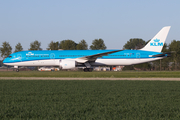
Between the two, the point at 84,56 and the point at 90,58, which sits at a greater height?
the point at 84,56

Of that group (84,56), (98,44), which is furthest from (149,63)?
(84,56)

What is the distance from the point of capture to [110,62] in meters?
34.9

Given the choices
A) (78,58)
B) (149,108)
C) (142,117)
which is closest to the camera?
(142,117)

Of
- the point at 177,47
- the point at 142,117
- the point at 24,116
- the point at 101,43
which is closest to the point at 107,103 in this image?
the point at 142,117

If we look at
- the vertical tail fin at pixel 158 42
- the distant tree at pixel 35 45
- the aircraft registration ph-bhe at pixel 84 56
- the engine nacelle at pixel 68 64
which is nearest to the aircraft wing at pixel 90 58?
the aircraft registration ph-bhe at pixel 84 56

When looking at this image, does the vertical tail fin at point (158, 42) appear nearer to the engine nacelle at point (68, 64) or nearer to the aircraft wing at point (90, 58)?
the aircraft wing at point (90, 58)

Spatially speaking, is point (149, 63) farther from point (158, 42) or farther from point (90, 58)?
point (90, 58)

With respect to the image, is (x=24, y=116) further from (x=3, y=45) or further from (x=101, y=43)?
(x=101, y=43)

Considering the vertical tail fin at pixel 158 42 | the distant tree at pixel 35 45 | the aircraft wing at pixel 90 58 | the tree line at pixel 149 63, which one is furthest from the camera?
the distant tree at pixel 35 45

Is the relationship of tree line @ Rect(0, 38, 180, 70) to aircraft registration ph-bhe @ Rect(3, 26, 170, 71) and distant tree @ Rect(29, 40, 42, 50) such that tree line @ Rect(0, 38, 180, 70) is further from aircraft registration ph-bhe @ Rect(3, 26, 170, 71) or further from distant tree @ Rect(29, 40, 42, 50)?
aircraft registration ph-bhe @ Rect(3, 26, 170, 71)

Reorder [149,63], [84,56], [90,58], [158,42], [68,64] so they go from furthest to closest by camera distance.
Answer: [149,63], [158,42], [84,56], [90,58], [68,64]

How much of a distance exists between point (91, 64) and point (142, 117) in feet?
95.4

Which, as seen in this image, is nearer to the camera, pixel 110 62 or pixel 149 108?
pixel 149 108

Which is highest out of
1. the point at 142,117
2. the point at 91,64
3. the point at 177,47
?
the point at 177,47
